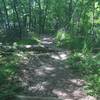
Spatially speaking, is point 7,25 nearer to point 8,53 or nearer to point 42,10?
point 42,10

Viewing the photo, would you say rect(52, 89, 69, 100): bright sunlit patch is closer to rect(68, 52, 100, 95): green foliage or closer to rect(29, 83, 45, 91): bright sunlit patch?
rect(29, 83, 45, 91): bright sunlit patch

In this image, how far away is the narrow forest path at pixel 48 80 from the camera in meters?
6.80

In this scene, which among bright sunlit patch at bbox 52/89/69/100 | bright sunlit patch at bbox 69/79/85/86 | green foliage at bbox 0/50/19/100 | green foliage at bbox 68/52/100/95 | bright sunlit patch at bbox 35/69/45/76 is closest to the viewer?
green foliage at bbox 0/50/19/100

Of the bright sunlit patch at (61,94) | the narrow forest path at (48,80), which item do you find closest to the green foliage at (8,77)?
the narrow forest path at (48,80)

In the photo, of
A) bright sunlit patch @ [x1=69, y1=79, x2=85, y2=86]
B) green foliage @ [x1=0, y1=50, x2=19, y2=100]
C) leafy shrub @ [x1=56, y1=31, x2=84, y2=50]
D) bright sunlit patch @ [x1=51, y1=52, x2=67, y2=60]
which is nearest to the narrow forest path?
bright sunlit patch @ [x1=69, y1=79, x2=85, y2=86]

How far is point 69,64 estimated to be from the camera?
9.40 metres

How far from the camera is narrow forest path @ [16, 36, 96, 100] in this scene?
22.3 feet

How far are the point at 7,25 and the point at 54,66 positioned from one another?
21887 mm

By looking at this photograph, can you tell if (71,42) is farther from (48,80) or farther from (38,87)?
(38,87)

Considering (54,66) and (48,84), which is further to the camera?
(54,66)

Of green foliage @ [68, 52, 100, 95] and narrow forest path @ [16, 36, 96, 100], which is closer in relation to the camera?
narrow forest path @ [16, 36, 96, 100]

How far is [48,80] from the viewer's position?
782cm

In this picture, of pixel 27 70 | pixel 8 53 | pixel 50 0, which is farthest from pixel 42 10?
pixel 27 70

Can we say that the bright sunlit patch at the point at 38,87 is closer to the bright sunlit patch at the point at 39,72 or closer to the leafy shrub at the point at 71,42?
the bright sunlit patch at the point at 39,72
